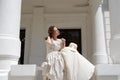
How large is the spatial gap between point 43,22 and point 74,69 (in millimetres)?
7098

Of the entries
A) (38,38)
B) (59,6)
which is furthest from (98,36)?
(59,6)

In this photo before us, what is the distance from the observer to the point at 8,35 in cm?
554

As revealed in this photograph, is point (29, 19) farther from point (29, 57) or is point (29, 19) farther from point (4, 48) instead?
point (4, 48)

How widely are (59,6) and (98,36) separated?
314 centimetres

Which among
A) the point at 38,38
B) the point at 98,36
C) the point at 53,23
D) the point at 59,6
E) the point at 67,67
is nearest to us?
the point at 67,67

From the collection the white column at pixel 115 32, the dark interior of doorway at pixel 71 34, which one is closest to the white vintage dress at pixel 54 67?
the white column at pixel 115 32

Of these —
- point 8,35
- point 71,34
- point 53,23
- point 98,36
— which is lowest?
point 8,35

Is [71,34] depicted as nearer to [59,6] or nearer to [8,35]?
[59,6]

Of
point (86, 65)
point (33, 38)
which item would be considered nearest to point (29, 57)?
point (33, 38)

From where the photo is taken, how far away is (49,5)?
39.8 ft

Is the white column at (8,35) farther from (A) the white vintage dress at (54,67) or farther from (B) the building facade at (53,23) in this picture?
(A) the white vintage dress at (54,67)

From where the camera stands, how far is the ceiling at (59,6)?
1198cm

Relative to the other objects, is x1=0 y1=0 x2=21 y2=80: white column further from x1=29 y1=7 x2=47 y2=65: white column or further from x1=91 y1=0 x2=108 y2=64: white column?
x1=29 y1=7 x2=47 y2=65: white column

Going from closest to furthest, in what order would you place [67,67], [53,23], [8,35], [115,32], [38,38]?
[67,67], [8,35], [115,32], [38,38], [53,23]
